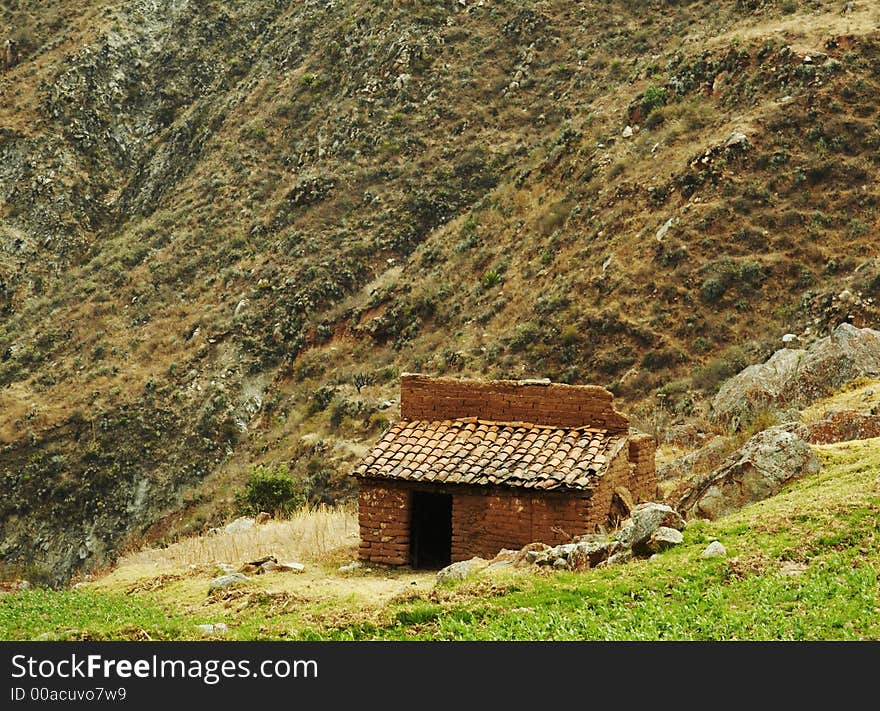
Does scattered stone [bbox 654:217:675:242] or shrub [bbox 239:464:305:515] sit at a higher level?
scattered stone [bbox 654:217:675:242]

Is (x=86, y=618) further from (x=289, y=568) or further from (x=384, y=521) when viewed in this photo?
(x=384, y=521)

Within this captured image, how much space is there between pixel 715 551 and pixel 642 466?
5.40 meters

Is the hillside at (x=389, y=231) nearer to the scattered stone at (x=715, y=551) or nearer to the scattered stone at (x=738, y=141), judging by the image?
the scattered stone at (x=738, y=141)

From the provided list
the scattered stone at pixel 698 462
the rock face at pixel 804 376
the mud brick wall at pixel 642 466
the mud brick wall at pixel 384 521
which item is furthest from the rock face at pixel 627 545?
the rock face at pixel 804 376

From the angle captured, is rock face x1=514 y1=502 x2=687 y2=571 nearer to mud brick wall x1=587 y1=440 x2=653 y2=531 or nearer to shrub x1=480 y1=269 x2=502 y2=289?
mud brick wall x1=587 y1=440 x2=653 y2=531

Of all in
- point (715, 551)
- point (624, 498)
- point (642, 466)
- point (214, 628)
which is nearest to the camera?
point (214, 628)

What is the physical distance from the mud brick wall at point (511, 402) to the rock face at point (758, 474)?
1.89 m

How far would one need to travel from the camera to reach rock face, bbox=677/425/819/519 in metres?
13.5

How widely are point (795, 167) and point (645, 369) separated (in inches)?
324

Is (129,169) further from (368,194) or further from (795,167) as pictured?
(795,167)

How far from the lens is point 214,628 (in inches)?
409

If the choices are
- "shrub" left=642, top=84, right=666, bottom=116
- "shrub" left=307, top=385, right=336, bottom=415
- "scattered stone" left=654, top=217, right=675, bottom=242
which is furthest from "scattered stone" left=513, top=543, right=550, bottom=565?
"shrub" left=642, top=84, right=666, bottom=116

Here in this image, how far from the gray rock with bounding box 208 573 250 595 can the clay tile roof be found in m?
2.29

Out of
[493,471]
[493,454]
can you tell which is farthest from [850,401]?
[493,471]
